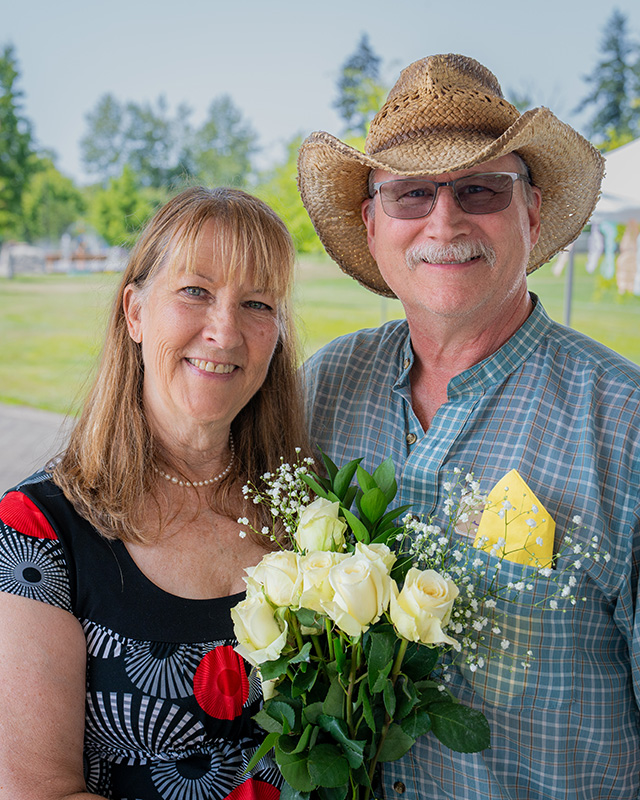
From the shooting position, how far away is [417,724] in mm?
1313

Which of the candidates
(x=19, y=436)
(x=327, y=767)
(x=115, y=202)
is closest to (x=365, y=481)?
(x=327, y=767)

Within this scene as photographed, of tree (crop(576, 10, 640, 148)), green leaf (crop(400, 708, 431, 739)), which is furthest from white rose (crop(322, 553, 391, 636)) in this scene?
tree (crop(576, 10, 640, 148))

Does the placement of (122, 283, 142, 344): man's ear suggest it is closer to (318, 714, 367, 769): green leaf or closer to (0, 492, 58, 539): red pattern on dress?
(0, 492, 58, 539): red pattern on dress

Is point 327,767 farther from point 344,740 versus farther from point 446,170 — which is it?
point 446,170

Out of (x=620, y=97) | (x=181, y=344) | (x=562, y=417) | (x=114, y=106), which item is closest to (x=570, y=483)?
(x=562, y=417)

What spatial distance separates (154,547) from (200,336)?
0.51m

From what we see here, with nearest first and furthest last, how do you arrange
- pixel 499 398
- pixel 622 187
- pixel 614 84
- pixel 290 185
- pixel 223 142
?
pixel 499 398
pixel 622 187
pixel 290 185
pixel 223 142
pixel 614 84

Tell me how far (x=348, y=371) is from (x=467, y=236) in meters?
0.56

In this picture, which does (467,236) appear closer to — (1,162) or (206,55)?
(1,162)

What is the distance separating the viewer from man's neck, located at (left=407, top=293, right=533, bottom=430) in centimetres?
190

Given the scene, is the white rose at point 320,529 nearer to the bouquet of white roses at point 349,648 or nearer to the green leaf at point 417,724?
the bouquet of white roses at point 349,648

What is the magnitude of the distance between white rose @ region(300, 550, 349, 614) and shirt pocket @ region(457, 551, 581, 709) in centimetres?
49

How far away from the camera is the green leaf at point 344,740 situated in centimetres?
130

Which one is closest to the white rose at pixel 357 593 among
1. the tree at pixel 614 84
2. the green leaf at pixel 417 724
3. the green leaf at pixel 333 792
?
the green leaf at pixel 417 724
